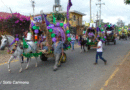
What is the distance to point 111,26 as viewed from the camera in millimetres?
20812

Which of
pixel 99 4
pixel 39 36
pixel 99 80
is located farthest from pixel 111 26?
pixel 99 4

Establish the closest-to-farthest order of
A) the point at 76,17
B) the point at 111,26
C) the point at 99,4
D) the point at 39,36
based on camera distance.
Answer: the point at 39,36, the point at 111,26, the point at 76,17, the point at 99,4

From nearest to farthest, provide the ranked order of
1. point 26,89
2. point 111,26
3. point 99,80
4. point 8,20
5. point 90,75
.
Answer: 1. point 26,89
2. point 99,80
3. point 90,75
4. point 8,20
5. point 111,26

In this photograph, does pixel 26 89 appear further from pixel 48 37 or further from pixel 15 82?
pixel 48 37

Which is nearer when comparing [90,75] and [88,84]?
[88,84]

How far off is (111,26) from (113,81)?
1660 cm

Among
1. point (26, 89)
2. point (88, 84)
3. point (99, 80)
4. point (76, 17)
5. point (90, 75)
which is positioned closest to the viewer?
point (26, 89)

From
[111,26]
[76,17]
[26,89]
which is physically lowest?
[26,89]

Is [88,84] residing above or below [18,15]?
below

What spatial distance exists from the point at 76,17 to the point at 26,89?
30.5m

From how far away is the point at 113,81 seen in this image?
18.0 ft

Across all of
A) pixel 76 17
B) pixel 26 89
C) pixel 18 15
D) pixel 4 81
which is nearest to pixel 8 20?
pixel 18 15

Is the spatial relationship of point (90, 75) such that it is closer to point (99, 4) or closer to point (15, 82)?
point (15, 82)

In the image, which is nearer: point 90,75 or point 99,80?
point 99,80
